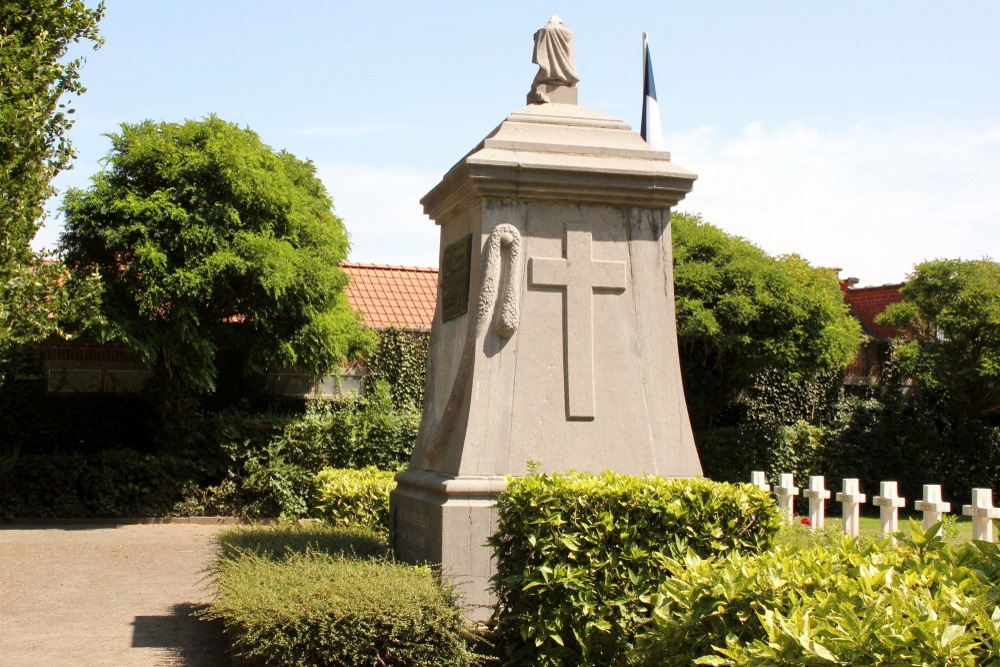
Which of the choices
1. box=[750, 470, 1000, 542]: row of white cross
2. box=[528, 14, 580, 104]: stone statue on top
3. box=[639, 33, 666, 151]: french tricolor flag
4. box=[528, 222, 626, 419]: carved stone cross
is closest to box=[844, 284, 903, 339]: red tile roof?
box=[639, 33, 666, 151]: french tricolor flag

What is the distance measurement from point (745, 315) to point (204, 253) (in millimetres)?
8824

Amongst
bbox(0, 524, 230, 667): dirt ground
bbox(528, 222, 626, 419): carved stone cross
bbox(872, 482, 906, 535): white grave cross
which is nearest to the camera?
bbox(0, 524, 230, 667): dirt ground

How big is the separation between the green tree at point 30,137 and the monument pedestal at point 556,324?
844cm

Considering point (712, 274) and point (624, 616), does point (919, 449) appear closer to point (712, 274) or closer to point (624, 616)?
point (712, 274)

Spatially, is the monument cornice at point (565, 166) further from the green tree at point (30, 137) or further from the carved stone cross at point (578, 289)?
the green tree at point (30, 137)

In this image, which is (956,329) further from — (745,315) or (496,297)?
(496,297)

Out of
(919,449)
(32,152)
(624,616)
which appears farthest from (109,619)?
(919,449)

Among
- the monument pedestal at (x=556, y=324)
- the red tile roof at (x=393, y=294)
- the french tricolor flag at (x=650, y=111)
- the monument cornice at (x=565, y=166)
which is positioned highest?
the french tricolor flag at (x=650, y=111)

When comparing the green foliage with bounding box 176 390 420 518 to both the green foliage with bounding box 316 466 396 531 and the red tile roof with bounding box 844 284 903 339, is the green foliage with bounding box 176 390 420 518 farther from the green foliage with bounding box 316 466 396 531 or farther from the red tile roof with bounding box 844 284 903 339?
the red tile roof with bounding box 844 284 903 339

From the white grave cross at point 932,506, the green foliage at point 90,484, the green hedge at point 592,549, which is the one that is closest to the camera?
the green hedge at point 592,549

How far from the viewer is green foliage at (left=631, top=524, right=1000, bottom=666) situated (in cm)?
337

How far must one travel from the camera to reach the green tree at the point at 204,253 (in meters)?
15.6

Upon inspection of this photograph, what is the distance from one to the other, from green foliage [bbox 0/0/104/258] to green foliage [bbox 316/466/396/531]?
204 inches

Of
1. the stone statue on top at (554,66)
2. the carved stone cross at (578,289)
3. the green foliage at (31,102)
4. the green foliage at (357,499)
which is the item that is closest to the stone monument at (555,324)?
the carved stone cross at (578,289)
